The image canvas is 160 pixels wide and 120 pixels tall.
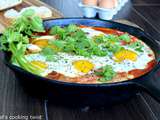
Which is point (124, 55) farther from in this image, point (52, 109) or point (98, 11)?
point (98, 11)

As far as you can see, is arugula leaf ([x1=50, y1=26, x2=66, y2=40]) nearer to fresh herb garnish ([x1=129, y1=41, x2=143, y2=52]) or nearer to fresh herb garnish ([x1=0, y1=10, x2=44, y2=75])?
fresh herb garnish ([x1=0, y1=10, x2=44, y2=75])

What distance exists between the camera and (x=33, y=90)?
2.73 ft

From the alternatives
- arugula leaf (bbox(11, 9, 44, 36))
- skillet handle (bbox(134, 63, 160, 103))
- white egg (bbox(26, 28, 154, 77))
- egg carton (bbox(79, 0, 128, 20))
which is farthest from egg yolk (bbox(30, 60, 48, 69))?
egg carton (bbox(79, 0, 128, 20))

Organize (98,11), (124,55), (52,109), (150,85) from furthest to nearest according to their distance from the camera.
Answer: (98,11) → (124,55) → (52,109) → (150,85)

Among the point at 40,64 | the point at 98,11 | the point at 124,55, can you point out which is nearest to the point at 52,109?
the point at 40,64

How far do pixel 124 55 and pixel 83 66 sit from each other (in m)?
0.15

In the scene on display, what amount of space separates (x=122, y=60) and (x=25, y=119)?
0.32 meters

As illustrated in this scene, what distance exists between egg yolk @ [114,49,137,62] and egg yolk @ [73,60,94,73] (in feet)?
0.29

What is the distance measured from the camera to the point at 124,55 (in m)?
0.96

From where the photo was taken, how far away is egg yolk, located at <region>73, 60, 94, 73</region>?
2.86 ft

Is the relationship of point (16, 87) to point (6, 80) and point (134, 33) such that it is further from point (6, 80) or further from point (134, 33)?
point (134, 33)

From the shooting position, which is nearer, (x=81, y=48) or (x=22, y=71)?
(x=22, y=71)

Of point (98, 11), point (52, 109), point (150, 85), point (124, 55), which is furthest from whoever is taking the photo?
point (98, 11)

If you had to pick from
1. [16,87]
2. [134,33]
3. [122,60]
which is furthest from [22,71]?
[134,33]
